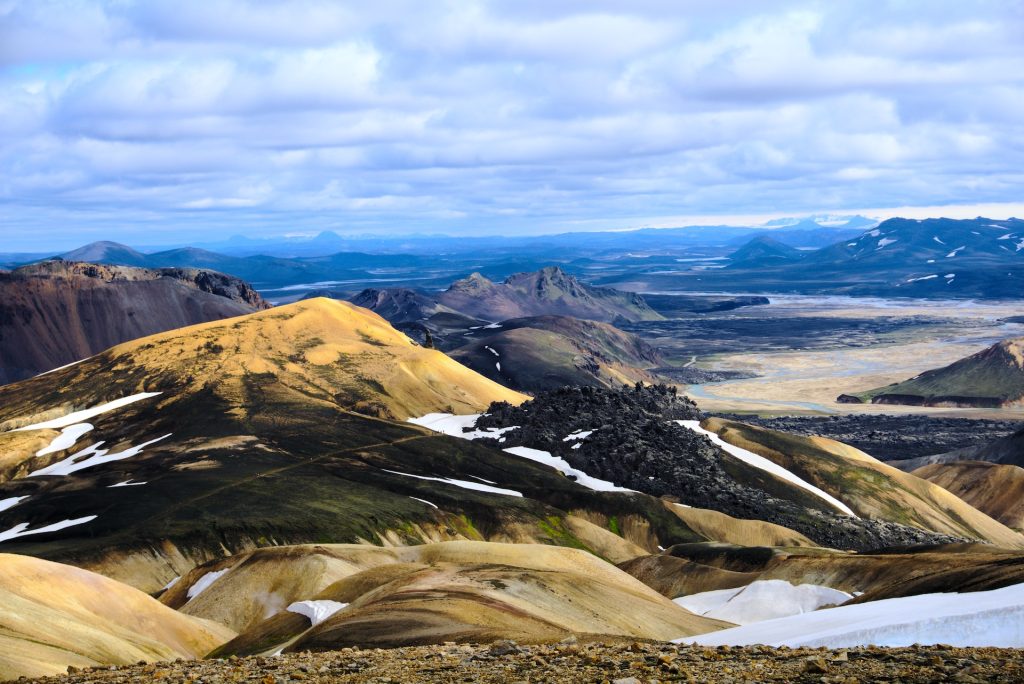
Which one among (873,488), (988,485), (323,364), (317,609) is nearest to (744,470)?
(873,488)

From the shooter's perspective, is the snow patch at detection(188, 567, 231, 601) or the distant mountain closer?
the snow patch at detection(188, 567, 231, 601)

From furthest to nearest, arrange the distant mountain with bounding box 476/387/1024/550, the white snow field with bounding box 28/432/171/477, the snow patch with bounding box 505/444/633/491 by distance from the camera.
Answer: the snow patch with bounding box 505/444/633/491 → the white snow field with bounding box 28/432/171/477 → the distant mountain with bounding box 476/387/1024/550

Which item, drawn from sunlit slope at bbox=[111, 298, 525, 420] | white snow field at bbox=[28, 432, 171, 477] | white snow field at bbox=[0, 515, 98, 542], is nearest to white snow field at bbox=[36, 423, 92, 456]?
white snow field at bbox=[28, 432, 171, 477]

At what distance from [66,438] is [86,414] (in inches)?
400

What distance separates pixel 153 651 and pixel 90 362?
425 feet

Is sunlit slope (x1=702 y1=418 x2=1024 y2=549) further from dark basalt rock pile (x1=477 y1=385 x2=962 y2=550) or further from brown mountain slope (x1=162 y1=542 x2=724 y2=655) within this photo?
brown mountain slope (x1=162 y1=542 x2=724 y2=655)

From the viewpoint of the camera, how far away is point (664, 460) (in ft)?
414

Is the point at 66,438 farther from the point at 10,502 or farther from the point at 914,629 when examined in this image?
the point at 914,629

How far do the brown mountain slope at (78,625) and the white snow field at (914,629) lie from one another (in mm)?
23723

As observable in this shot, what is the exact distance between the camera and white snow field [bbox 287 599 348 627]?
55.1 metres

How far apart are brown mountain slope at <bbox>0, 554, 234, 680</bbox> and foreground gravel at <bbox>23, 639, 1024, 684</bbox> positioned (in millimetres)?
8197

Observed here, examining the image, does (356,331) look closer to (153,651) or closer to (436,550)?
(436,550)

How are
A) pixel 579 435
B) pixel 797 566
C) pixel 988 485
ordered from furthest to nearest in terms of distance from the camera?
1. pixel 988 485
2. pixel 579 435
3. pixel 797 566

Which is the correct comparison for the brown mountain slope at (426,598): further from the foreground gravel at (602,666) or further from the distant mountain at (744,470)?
the distant mountain at (744,470)
